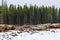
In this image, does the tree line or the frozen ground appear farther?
the tree line

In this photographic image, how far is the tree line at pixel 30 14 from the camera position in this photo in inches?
919

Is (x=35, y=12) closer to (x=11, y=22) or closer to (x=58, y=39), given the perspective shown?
(x=11, y=22)

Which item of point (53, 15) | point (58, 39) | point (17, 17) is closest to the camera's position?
point (58, 39)

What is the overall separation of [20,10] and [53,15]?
5.40 metres

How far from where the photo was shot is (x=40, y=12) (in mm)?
25141

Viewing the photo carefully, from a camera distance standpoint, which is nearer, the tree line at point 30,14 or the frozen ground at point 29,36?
the frozen ground at point 29,36

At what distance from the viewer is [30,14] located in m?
24.7

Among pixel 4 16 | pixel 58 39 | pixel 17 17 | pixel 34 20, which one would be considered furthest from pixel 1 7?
pixel 58 39

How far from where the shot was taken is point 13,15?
946 inches

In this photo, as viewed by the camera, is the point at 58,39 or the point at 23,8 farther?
the point at 23,8

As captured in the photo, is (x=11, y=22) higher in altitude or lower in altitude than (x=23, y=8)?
lower

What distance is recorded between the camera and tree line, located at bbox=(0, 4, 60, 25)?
76.6 feet

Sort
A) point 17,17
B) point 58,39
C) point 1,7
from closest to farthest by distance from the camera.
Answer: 1. point 58,39
2. point 1,7
3. point 17,17

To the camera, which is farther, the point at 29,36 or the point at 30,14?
the point at 30,14
